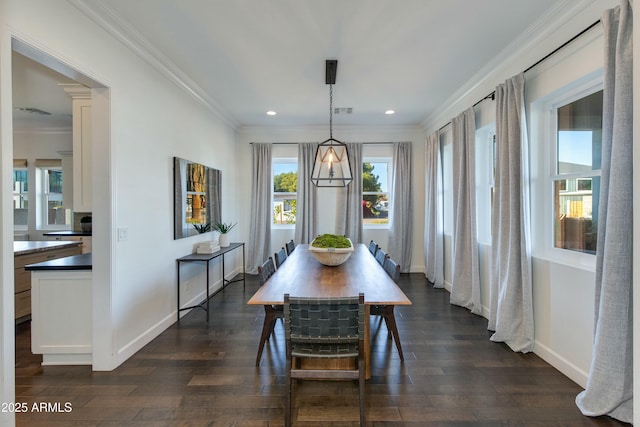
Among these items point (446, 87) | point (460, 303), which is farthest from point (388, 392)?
point (446, 87)

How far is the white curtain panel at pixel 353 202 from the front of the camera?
555 cm

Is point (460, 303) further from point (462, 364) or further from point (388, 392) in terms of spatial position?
point (388, 392)

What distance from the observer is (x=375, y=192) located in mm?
5781

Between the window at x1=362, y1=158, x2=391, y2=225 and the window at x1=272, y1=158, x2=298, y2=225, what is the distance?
138 cm

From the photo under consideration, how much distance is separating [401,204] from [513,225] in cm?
284

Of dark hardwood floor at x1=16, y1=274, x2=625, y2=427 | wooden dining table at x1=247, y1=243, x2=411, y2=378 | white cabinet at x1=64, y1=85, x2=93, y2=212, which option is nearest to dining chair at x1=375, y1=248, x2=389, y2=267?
wooden dining table at x1=247, y1=243, x2=411, y2=378

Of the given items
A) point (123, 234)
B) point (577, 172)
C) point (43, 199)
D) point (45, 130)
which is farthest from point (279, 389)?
point (45, 130)

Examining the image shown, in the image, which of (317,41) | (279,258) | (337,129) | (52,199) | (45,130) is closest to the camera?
(317,41)

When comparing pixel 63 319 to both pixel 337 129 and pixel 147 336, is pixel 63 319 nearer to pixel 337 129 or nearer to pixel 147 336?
pixel 147 336

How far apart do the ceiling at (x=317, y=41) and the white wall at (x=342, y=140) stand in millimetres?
1459

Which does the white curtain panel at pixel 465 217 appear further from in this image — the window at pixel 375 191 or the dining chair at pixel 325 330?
the dining chair at pixel 325 330

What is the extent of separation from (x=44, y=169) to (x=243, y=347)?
5.27m

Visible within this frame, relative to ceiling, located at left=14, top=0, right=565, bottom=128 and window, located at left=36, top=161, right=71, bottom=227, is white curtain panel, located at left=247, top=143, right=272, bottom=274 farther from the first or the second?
window, located at left=36, top=161, right=71, bottom=227

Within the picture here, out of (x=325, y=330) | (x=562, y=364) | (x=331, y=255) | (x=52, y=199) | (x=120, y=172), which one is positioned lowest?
(x=562, y=364)
